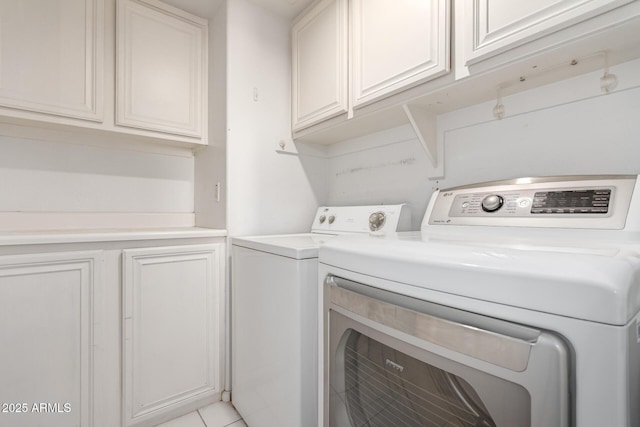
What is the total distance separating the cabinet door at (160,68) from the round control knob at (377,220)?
1.26 metres

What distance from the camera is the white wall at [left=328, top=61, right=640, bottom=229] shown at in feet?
3.11

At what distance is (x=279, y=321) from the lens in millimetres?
1154

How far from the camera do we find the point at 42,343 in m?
1.22

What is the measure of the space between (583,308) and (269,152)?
5.61 feet

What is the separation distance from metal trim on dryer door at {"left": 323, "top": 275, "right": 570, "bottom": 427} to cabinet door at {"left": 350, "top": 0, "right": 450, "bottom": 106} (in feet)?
2.97

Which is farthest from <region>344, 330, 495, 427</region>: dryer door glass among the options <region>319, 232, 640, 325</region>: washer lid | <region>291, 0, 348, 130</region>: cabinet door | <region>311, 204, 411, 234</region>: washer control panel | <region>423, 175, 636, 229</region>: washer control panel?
<region>291, 0, 348, 130</region>: cabinet door

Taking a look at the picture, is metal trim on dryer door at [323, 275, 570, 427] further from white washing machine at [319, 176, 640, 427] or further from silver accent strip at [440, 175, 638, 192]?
silver accent strip at [440, 175, 638, 192]

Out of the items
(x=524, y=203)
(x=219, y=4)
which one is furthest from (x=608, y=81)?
(x=219, y=4)

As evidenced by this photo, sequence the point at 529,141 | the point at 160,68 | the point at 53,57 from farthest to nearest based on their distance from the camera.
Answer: the point at 160,68 < the point at 53,57 < the point at 529,141

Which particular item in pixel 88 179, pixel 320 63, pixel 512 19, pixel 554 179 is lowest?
pixel 554 179

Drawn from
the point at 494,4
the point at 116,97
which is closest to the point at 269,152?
the point at 116,97

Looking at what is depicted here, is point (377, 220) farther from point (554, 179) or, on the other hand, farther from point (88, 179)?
point (88, 179)

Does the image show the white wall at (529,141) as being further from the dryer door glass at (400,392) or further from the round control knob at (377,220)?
the dryer door glass at (400,392)

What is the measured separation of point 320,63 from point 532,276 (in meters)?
1.59
